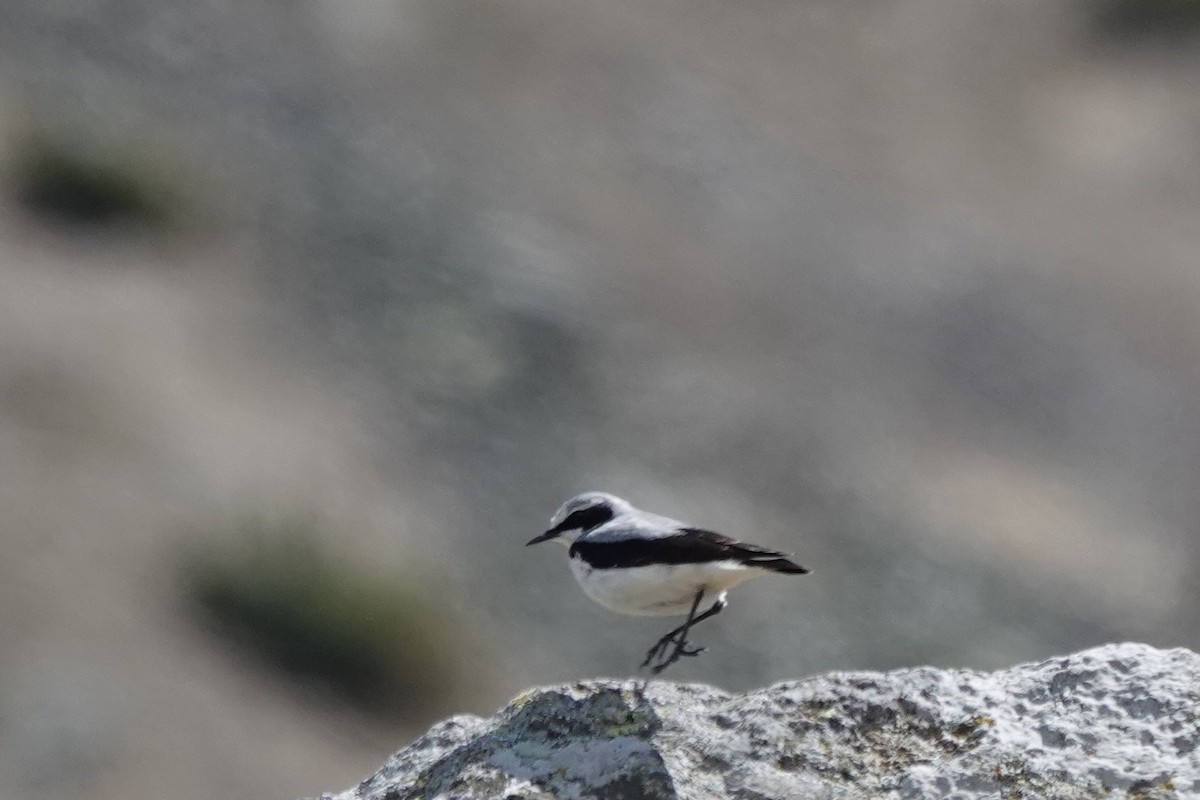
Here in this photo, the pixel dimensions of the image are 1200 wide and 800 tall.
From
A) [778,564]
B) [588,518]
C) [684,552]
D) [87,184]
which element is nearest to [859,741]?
[778,564]

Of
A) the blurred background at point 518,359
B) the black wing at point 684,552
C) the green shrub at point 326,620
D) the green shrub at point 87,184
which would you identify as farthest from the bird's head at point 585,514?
the green shrub at point 87,184

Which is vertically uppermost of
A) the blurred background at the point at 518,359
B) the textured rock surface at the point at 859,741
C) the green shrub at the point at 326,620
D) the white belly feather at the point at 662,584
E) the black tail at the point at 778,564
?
the blurred background at the point at 518,359

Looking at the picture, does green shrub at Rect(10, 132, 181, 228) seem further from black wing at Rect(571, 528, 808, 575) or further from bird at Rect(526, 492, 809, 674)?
black wing at Rect(571, 528, 808, 575)

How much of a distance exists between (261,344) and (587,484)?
6.77 metres

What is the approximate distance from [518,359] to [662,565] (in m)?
24.8

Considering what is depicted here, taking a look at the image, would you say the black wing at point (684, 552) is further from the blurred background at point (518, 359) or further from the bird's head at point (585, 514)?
the blurred background at point (518, 359)

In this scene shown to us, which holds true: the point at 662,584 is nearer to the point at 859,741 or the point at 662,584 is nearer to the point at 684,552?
the point at 684,552

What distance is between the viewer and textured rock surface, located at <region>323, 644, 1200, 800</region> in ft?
20.7

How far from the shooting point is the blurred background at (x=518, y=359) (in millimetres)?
26953

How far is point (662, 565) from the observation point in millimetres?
8359

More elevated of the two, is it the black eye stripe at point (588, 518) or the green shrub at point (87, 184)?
the green shrub at point (87, 184)

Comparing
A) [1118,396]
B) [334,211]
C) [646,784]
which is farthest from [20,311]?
[646,784]

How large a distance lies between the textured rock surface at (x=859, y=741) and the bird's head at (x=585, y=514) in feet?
7.08

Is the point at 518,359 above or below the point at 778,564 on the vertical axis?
above
